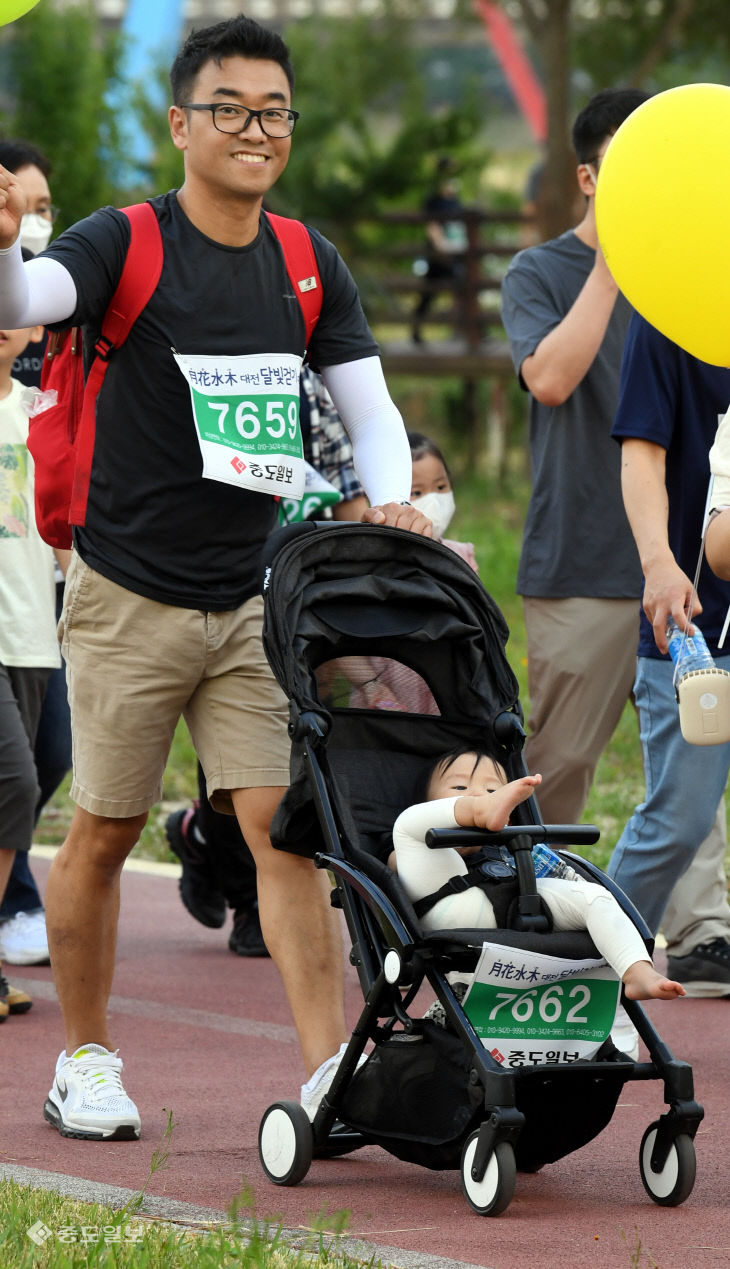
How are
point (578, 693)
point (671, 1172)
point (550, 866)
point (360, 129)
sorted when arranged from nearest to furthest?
point (671, 1172), point (550, 866), point (578, 693), point (360, 129)

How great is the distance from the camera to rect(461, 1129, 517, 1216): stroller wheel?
3484mm

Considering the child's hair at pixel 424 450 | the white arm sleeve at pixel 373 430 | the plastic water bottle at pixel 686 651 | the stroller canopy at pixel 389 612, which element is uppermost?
the white arm sleeve at pixel 373 430

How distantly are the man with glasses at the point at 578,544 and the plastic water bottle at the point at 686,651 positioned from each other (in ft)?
4.53

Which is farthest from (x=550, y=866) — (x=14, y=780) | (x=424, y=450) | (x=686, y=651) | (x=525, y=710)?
(x=525, y=710)

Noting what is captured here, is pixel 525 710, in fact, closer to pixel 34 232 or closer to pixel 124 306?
pixel 34 232

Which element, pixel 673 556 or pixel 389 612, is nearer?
pixel 389 612

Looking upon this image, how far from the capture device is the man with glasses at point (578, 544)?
18.7 ft

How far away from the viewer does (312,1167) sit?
404cm

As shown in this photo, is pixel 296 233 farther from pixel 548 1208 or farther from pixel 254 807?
pixel 548 1208

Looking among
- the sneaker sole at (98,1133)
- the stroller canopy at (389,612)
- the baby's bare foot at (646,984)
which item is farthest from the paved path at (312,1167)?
the stroller canopy at (389,612)

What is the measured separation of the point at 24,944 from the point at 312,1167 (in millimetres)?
2457

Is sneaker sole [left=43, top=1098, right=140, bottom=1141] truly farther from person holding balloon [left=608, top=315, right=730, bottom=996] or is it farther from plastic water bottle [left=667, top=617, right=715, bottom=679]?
plastic water bottle [left=667, top=617, right=715, bottom=679]

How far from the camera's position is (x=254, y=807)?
4266mm

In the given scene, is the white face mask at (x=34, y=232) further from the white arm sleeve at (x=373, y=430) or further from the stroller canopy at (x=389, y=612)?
the stroller canopy at (x=389, y=612)
